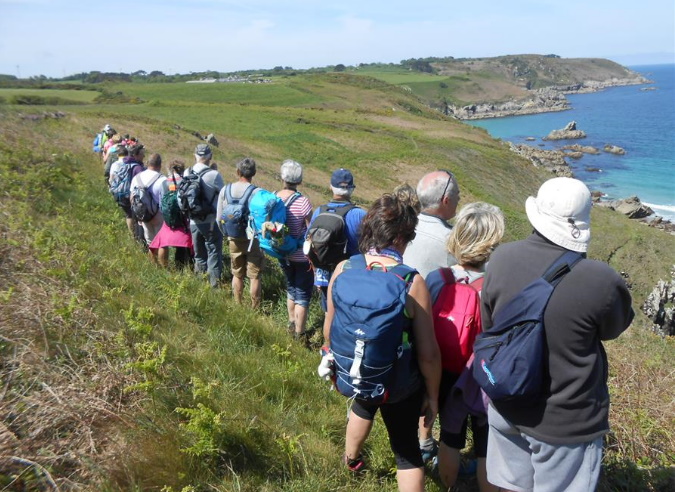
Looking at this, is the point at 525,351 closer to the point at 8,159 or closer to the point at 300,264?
the point at 300,264

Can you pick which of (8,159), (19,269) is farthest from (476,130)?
(19,269)

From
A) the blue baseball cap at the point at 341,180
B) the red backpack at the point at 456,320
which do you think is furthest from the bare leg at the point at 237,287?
the red backpack at the point at 456,320

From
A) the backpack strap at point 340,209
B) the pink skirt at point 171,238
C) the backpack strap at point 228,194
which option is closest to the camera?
the backpack strap at point 340,209

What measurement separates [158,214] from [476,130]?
166 ft

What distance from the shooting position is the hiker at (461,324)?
2719mm

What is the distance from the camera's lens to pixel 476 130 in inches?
2056

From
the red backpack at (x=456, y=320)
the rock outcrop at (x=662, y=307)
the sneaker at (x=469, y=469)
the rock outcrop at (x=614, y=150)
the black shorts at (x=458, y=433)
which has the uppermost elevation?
the red backpack at (x=456, y=320)

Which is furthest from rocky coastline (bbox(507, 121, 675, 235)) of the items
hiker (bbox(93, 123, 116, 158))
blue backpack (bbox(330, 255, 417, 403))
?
blue backpack (bbox(330, 255, 417, 403))

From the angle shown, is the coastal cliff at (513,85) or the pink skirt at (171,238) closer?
the pink skirt at (171,238)

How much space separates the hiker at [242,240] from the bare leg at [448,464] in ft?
10.4

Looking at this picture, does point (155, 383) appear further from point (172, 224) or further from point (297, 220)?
point (172, 224)

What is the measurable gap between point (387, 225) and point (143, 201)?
16.3 ft

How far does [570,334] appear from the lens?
2.05 meters

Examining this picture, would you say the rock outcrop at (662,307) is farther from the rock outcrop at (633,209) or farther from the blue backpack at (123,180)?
the rock outcrop at (633,209)
